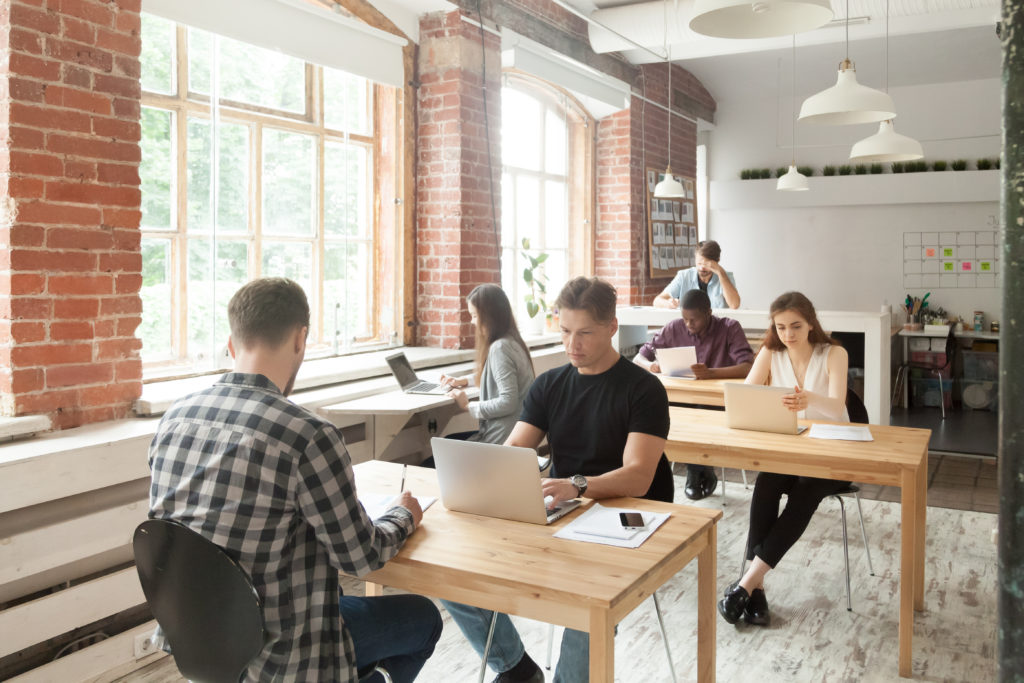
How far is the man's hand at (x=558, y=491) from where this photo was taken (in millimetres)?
2346

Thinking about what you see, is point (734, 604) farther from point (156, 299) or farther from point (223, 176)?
point (223, 176)

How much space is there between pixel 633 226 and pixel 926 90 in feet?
12.1

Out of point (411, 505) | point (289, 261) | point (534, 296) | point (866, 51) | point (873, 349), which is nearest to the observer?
point (411, 505)

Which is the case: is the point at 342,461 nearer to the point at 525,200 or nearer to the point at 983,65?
the point at 525,200

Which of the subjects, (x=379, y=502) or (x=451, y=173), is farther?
(x=451, y=173)

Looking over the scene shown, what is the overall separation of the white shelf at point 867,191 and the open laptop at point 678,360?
5.27 m

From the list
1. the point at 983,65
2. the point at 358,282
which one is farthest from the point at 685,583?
the point at 983,65

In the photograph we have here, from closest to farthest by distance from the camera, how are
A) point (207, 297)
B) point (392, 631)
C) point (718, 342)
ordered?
point (392, 631)
point (207, 297)
point (718, 342)

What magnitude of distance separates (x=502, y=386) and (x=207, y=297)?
5.21ft

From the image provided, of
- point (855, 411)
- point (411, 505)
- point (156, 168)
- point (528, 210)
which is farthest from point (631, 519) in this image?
point (528, 210)

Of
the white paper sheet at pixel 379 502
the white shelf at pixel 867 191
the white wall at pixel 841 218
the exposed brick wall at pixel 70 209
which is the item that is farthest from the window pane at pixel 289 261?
the white wall at pixel 841 218

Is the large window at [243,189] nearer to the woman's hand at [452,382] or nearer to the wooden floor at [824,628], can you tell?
the woman's hand at [452,382]

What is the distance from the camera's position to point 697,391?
458 centimetres

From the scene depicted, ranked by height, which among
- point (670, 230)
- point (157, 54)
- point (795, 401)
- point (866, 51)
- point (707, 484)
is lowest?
point (707, 484)
